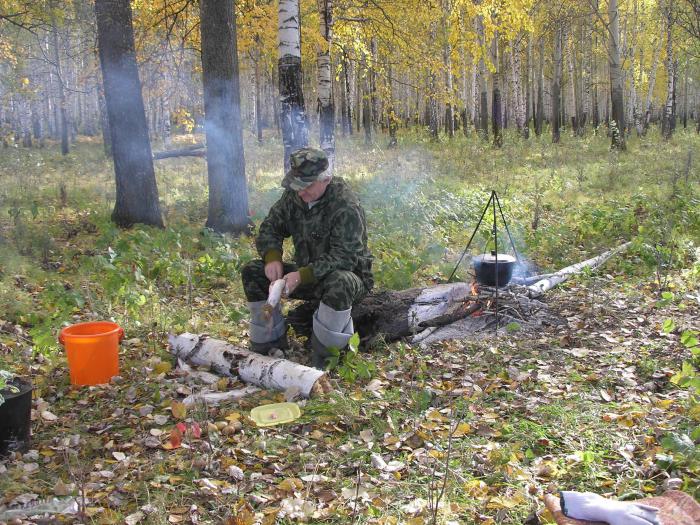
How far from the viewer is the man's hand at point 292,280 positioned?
425cm

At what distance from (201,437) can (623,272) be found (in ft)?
17.9

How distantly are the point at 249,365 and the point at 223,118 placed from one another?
522cm

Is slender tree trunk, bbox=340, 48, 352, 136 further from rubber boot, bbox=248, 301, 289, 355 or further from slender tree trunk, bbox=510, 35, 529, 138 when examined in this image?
rubber boot, bbox=248, 301, 289, 355

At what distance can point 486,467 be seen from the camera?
3031 mm

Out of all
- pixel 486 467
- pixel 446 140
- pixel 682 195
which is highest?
pixel 446 140

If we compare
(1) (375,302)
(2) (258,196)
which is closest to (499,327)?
(1) (375,302)

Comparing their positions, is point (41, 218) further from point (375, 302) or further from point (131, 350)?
point (375, 302)

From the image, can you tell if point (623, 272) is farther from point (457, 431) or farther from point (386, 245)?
point (457, 431)

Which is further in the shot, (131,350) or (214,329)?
(214,329)

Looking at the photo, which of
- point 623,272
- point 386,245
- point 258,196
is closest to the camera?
point 623,272

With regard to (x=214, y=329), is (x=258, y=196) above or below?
above

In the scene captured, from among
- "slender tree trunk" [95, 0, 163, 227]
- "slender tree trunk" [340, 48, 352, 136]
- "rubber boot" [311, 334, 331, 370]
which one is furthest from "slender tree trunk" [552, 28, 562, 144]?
"rubber boot" [311, 334, 331, 370]

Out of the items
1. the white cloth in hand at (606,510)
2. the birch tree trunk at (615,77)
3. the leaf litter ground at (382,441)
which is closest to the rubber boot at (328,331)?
the leaf litter ground at (382,441)

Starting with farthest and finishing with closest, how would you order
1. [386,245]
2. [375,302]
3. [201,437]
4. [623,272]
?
[386,245], [623,272], [375,302], [201,437]
